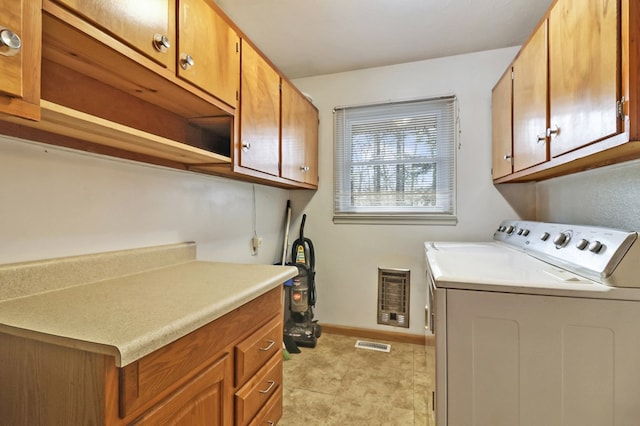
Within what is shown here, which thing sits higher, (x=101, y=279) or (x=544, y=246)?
(x=544, y=246)

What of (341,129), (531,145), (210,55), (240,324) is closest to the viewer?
(240,324)

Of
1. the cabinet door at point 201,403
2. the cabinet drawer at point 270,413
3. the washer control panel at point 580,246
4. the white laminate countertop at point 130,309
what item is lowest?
the cabinet drawer at point 270,413

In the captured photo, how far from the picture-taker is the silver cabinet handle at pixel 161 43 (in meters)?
1.00

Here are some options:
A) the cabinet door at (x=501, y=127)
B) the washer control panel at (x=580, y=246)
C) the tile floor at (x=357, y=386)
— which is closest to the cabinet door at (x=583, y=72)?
the washer control panel at (x=580, y=246)

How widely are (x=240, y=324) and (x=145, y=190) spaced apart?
31.2 inches

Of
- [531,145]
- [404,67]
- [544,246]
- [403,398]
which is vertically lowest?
[403,398]

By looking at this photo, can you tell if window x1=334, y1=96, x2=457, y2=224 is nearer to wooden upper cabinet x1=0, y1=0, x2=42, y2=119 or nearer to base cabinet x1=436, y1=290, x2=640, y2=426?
base cabinet x1=436, y1=290, x2=640, y2=426

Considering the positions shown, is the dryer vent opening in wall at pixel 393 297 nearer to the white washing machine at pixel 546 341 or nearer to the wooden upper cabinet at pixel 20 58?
the white washing machine at pixel 546 341

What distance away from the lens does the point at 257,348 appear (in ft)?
3.78

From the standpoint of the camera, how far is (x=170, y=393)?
77 cm

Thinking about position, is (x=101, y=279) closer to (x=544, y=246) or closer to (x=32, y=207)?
A: (x=32, y=207)

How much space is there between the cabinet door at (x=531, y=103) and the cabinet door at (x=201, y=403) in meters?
1.70

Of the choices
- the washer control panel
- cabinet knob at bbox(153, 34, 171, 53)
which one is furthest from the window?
cabinet knob at bbox(153, 34, 171, 53)

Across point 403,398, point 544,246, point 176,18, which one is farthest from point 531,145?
point 176,18
